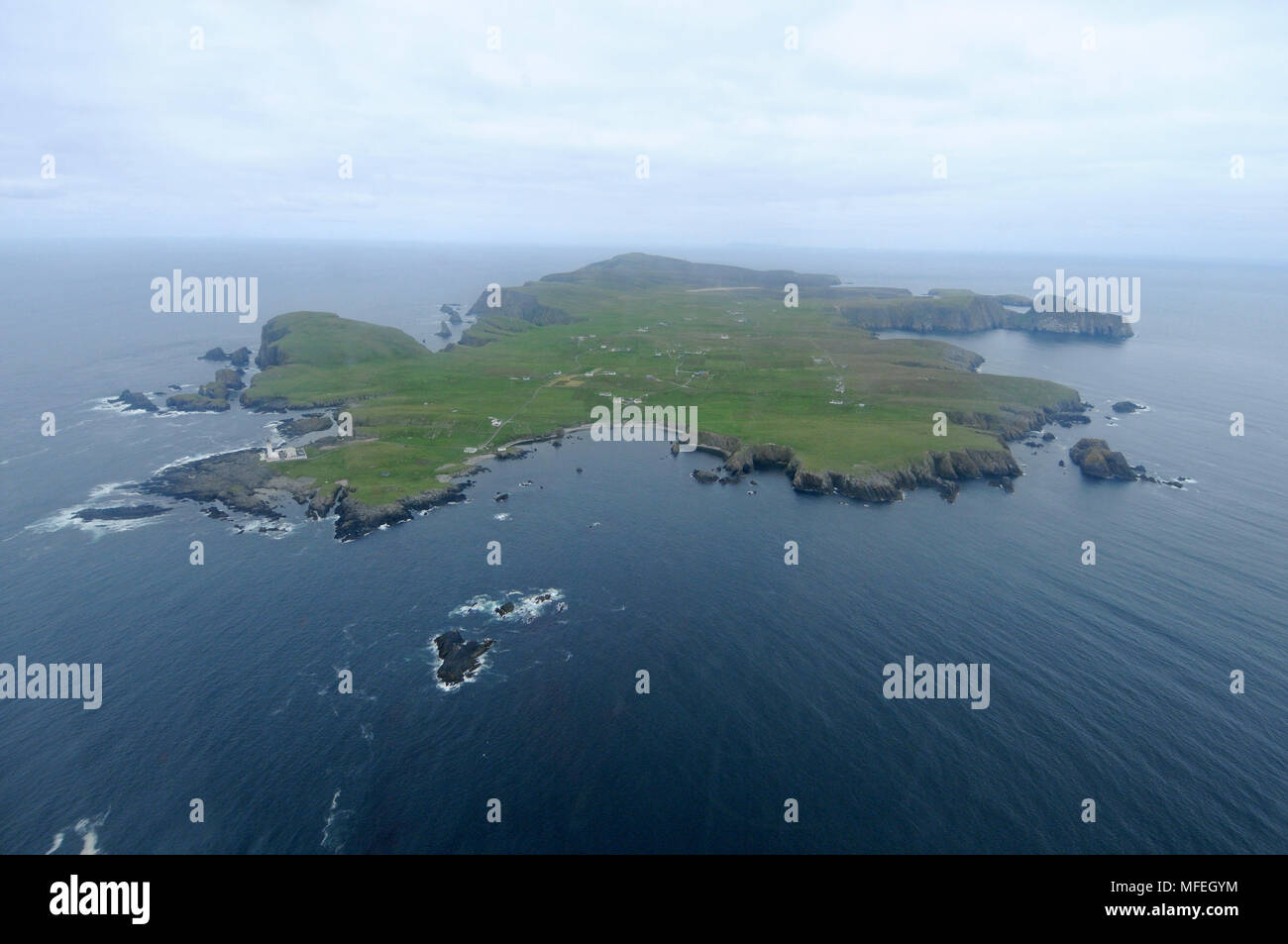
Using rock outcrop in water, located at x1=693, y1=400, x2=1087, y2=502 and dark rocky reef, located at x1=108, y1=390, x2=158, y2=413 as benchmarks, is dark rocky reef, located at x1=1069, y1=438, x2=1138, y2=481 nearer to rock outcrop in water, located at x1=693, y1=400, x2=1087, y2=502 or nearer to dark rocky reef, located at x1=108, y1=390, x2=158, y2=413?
rock outcrop in water, located at x1=693, y1=400, x2=1087, y2=502

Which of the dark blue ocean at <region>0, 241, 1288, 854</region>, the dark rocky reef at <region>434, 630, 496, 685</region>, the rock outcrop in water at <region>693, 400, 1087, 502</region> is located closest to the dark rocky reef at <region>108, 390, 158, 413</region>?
the dark blue ocean at <region>0, 241, 1288, 854</region>

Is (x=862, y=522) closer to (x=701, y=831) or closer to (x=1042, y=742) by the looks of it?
(x=1042, y=742)

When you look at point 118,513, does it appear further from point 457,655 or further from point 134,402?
point 134,402

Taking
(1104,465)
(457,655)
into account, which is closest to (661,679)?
(457,655)

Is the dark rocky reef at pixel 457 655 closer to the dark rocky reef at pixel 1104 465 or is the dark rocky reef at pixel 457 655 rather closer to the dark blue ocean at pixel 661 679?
the dark blue ocean at pixel 661 679

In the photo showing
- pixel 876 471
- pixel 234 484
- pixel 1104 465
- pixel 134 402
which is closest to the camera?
pixel 234 484
